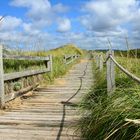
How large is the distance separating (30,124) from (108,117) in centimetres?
203

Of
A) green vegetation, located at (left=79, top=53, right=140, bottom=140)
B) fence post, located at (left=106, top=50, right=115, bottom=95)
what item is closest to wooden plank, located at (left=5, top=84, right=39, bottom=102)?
fence post, located at (left=106, top=50, right=115, bottom=95)

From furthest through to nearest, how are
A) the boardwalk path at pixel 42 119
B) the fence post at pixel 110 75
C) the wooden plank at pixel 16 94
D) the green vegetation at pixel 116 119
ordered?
the wooden plank at pixel 16 94 < the fence post at pixel 110 75 < the boardwalk path at pixel 42 119 < the green vegetation at pixel 116 119

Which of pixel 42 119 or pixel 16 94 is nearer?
pixel 42 119

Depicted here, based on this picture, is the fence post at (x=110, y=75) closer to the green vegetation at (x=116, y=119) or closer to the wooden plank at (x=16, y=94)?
the green vegetation at (x=116, y=119)

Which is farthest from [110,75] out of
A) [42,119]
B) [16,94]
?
[16,94]

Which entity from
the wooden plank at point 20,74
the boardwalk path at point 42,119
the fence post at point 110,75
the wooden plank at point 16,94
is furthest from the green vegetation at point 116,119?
the wooden plank at point 20,74

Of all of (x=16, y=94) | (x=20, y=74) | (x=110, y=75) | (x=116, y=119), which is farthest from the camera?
(x=20, y=74)

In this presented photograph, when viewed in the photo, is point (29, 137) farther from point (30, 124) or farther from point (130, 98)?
point (130, 98)

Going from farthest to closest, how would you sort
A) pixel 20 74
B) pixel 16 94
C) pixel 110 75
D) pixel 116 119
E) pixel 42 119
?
pixel 20 74 → pixel 16 94 → pixel 42 119 → pixel 110 75 → pixel 116 119

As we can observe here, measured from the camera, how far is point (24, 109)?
8117 mm

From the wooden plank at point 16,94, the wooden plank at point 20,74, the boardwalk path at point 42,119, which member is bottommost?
the boardwalk path at point 42,119

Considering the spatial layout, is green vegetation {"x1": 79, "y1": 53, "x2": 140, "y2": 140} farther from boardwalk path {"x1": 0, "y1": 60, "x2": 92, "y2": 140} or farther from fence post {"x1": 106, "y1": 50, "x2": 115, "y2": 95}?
fence post {"x1": 106, "y1": 50, "x2": 115, "y2": 95}

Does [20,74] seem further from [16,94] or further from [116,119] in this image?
[116,119]

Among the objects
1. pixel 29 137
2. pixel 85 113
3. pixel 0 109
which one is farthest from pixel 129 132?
pixel 0 109
